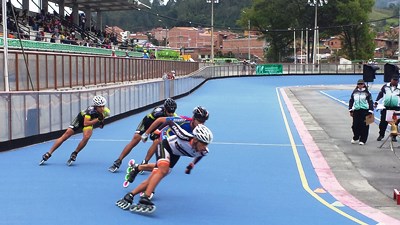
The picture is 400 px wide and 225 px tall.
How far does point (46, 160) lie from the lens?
12750 mm

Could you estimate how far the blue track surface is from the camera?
840 cm

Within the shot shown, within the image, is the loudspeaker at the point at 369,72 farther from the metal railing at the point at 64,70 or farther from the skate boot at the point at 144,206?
the skate boot at the point at 144,206

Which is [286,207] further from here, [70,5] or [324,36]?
[324,36]

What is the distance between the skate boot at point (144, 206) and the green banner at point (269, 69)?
78087mm

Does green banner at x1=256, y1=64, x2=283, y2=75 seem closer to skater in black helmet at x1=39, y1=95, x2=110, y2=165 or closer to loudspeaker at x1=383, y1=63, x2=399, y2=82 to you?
loudspeaker at x1=383, y1=63, x2=399, y2=82

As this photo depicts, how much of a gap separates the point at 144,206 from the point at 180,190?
6.80 ft

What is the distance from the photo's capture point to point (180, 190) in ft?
33.7

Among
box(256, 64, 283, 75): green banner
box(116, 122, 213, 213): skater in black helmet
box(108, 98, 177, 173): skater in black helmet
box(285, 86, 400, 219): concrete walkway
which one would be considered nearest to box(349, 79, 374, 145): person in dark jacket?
box(285, 86, 400, 219): concrete walkway

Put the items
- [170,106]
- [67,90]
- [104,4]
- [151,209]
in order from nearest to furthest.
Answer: [151,209] < [170,106] < [67,90] < [104,4]

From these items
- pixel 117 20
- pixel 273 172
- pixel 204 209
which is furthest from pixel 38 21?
pixel 117 20

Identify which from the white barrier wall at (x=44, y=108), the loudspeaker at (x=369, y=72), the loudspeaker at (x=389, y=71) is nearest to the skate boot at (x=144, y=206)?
the white barrier wall at (x=44, y=108)

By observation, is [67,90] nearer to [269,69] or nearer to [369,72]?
[369,72]

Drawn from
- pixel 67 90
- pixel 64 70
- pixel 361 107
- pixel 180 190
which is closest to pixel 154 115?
pixel 180 190

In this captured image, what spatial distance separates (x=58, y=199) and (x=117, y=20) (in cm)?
15650
